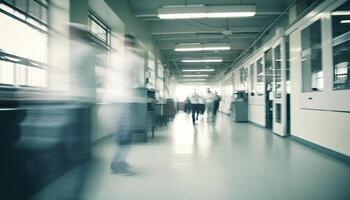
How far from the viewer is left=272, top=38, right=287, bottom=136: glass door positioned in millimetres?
6136

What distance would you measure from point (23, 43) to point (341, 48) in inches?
174

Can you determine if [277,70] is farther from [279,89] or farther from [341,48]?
[341,48]

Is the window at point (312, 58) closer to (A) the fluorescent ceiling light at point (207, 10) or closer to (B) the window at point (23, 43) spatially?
(A) the fluorescent ceiling light at point (207, 10)

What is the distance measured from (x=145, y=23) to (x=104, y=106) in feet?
12.9

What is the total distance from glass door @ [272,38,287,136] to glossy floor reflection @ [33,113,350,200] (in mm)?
1894

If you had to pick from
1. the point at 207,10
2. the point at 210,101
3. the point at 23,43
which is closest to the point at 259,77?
the point at 210,101

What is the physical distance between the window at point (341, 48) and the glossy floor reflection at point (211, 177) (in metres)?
1.16

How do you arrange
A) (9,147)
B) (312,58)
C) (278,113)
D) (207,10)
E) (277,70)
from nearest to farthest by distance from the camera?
(9,147) → (312,58) → (207,10) → (278,113) → (277,70)

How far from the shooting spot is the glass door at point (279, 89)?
6136mm

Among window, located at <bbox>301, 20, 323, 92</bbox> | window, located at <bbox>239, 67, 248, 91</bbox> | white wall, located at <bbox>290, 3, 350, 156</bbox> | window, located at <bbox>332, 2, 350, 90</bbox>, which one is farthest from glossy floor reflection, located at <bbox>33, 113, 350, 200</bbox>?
window, located at <bbox>239, 67, 248, 91</bbox>

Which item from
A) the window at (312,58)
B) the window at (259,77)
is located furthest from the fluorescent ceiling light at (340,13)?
the window at (259,77)

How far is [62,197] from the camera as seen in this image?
2.10 meters

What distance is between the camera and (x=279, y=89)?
6.71 metres

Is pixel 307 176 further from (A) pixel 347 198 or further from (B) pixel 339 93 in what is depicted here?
(B) pixel 339 93
